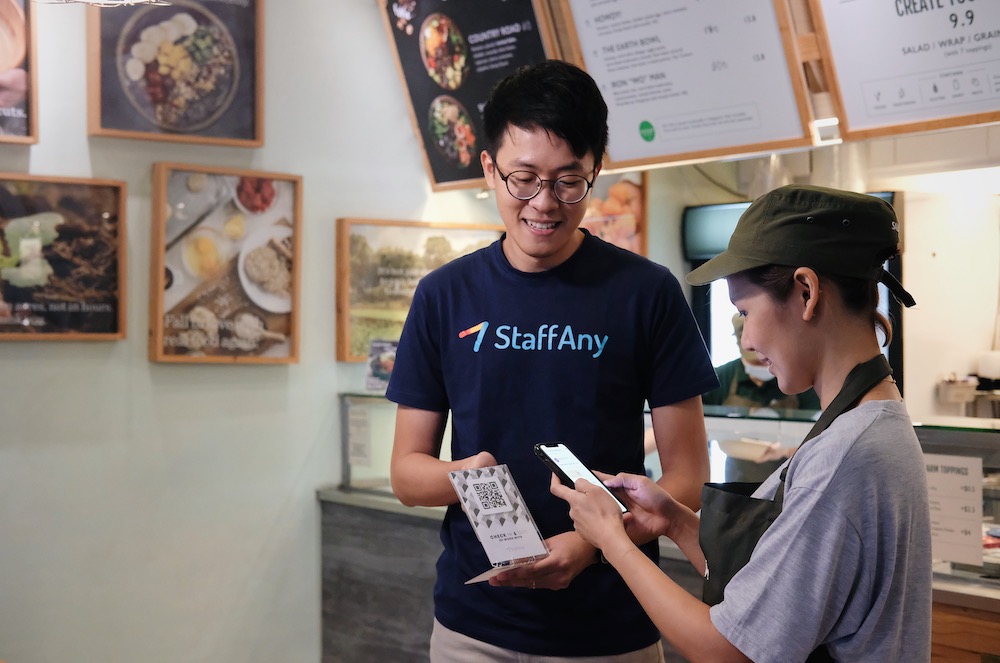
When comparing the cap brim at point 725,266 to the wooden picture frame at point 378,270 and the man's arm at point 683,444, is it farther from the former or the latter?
the wooden picture frame at point 378,270

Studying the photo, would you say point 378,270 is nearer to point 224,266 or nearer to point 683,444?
point 224,266

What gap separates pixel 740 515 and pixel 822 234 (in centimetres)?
36

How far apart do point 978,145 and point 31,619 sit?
4.86 meters

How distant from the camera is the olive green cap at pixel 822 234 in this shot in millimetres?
1209

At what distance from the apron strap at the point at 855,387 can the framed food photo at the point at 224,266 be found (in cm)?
279

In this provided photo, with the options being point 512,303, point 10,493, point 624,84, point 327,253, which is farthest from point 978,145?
point 10,493

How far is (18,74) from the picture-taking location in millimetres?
3299

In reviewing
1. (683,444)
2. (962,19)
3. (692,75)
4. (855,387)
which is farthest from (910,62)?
(855,387)

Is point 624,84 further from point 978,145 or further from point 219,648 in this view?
point 978,145

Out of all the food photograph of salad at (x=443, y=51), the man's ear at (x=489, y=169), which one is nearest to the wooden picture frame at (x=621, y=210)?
the food photograph of salad at (x=443, y=51)

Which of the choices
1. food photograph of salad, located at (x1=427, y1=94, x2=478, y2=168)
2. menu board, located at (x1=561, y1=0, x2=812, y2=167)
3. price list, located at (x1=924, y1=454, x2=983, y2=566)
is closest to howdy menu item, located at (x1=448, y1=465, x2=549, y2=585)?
price list, located at (x1=924, y1=454, x2=983, y2=566)

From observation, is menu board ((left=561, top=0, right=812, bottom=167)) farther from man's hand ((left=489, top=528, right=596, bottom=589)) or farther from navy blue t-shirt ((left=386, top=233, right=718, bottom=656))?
man's hand ((left=489, top=528, right=596, bottom=589))

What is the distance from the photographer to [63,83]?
134 inches

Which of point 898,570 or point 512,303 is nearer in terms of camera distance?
point 898,570
